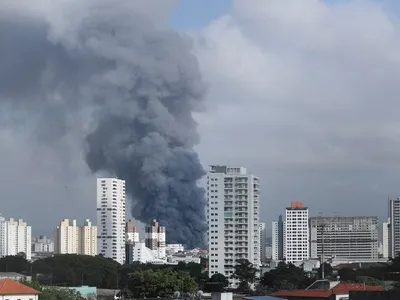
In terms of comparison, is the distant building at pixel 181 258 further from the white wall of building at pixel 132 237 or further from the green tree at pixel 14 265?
the green tree at pixel 14 265

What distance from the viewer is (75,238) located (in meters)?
114

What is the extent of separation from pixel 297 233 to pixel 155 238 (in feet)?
62.5

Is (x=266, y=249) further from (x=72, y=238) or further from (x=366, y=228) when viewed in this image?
(x=72, y=238)

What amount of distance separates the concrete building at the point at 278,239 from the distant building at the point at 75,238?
24.9 meters

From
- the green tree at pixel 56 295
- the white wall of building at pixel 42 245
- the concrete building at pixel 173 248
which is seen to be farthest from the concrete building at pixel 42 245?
the green tree at pixel 56 295

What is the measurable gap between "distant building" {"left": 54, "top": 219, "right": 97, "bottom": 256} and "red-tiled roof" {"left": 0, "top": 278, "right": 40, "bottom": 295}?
80.7 meters

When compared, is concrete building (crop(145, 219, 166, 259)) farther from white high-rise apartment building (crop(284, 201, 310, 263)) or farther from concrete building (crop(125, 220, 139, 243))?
white high-rise apartment building (crop(284, 201, 310, 263))

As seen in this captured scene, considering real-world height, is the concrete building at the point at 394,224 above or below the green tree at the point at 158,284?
above

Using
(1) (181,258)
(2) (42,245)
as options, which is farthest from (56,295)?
(2) (42,245)

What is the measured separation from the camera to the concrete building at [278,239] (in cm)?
11950

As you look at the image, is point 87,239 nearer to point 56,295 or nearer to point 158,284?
point 158,284

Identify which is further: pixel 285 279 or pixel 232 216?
pixel 232 216

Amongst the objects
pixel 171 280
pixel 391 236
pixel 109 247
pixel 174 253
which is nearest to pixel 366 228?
pixel 391 236

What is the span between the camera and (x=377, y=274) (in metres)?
54.7
